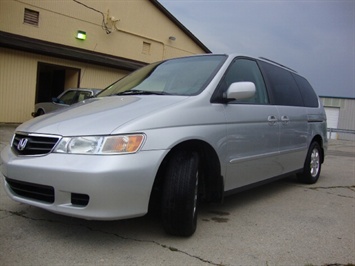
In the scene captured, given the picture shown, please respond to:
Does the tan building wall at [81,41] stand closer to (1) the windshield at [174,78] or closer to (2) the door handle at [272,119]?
(1) the windshield at [174,78]

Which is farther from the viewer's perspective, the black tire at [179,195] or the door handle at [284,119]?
the door handle at [284,119]

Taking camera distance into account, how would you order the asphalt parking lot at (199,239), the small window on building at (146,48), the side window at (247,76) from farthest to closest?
the small window on building at (146,48), the side window at (247,76), the asphalt parking lot at (199,239)

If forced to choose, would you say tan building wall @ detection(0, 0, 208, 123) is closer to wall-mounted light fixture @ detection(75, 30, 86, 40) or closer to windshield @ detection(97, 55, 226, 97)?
wall-mounted light fixture @ detection(75, 30, 86, 40)

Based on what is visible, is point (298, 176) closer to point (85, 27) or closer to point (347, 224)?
point (347, 224)

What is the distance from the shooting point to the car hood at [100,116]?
9.58ft

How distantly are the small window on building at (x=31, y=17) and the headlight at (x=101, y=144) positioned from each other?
39.7 ft

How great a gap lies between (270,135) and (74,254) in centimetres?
263

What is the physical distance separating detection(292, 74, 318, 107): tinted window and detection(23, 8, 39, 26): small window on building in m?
10.9

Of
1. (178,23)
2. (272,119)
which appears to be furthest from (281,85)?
(178,23)

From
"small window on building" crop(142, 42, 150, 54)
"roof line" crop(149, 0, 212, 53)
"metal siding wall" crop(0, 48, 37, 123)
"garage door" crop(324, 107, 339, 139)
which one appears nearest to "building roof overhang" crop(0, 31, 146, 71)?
"metal siding wall" crop(0, 48, 37, 123)

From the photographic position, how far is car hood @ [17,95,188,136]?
115 inches

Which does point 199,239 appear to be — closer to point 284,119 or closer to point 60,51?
point 284,119

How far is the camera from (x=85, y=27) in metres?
15.2

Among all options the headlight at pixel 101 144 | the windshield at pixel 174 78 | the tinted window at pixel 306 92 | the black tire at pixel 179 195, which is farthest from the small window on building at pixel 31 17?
the black tire at pixel 179 195
